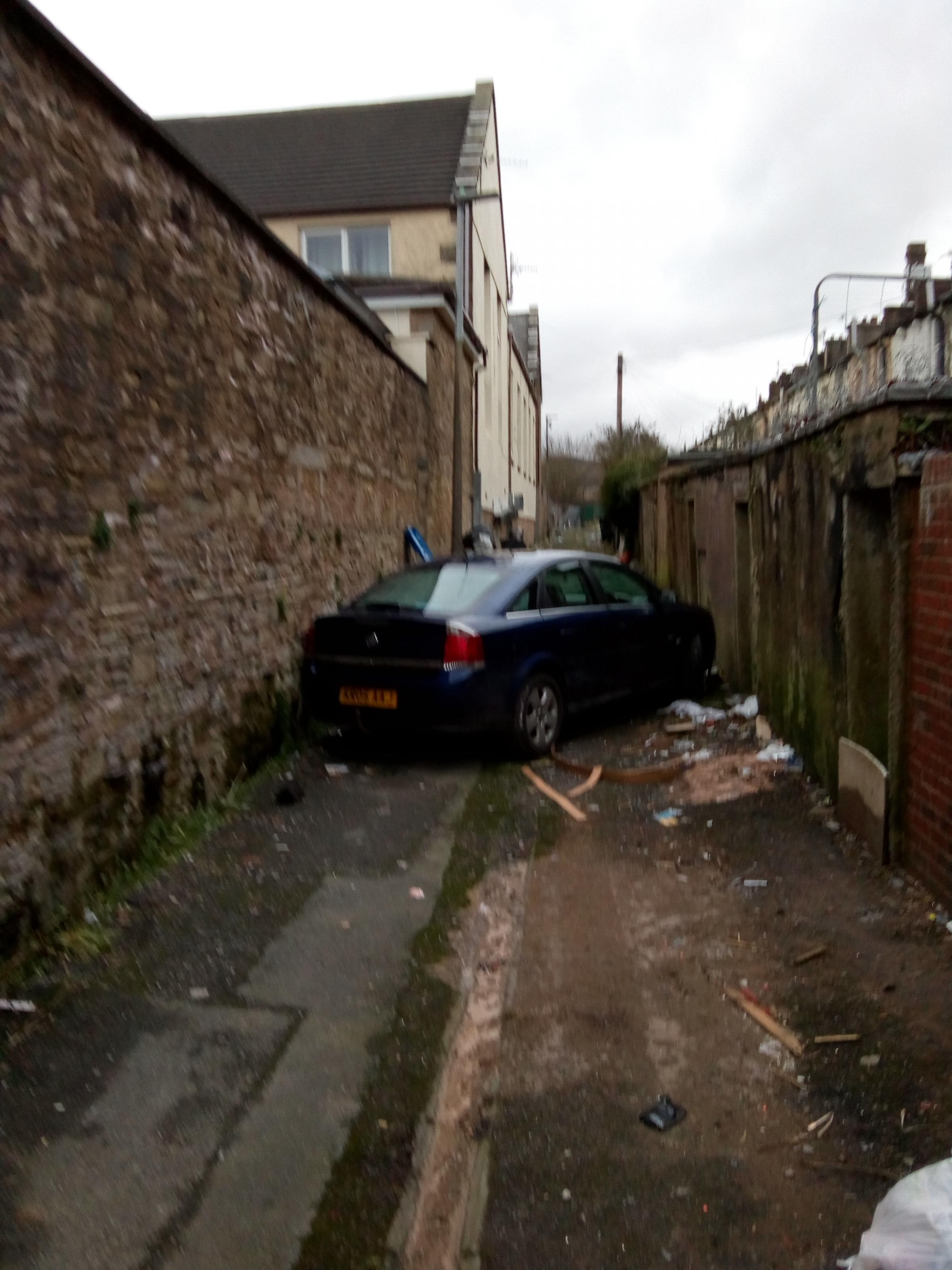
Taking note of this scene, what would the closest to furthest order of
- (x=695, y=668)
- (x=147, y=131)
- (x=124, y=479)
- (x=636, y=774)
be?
(x=124, y=479), (x=147, y=131), (x=636, y=774), (x=695, y=668)

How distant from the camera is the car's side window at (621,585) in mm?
8234

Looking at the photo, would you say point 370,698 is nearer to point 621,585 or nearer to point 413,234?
point 621,585

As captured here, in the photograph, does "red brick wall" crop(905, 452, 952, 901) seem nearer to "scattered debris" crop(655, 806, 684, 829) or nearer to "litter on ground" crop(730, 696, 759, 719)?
"scattered debris" crop(655, 806, 684, 829)

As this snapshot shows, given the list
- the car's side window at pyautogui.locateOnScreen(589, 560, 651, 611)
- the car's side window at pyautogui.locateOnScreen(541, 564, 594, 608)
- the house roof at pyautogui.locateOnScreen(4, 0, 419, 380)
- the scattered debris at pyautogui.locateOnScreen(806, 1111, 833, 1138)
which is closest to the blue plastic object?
the car's side window at pyautogui.locateOnScreen(589, 560, 651, 611)

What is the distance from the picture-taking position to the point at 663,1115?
118 inches

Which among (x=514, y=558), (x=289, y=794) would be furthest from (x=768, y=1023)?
(x=514, y=558)

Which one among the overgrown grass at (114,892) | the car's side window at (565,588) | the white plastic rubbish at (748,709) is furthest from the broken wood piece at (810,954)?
the white plastic rubbish at (748,709)

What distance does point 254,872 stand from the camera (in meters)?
4.89

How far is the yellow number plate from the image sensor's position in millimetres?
6574

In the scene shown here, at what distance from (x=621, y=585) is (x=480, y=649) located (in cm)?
242

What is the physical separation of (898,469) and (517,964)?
2766 millimetres

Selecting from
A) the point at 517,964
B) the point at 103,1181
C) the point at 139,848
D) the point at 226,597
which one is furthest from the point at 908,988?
the point at 226,597

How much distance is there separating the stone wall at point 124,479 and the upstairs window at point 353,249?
11013 mm

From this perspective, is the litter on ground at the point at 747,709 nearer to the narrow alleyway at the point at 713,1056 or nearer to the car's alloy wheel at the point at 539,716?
the car's alloy wheel at the point at 539,716
